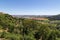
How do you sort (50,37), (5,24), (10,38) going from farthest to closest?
(5,24)
(50,37)
(10,38)

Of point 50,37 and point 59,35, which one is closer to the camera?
point 50,37

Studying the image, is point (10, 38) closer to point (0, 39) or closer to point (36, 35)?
point (0, 39)

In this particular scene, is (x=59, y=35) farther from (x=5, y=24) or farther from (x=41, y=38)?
(x=5, y=24)

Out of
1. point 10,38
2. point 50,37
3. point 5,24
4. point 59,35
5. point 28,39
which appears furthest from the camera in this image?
point 5,24

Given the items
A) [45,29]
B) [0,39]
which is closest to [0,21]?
[45,29]

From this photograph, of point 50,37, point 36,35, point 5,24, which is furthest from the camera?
point 5,24

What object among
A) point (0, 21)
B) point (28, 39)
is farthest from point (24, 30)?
point (0, 21)

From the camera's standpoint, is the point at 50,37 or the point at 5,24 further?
the point at 5,24

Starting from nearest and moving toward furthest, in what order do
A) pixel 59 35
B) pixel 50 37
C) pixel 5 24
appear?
1. pixel 50 37
2. pixel 59 35
3. pixel 5 24

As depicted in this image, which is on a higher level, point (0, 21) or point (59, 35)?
point (0, 21)
